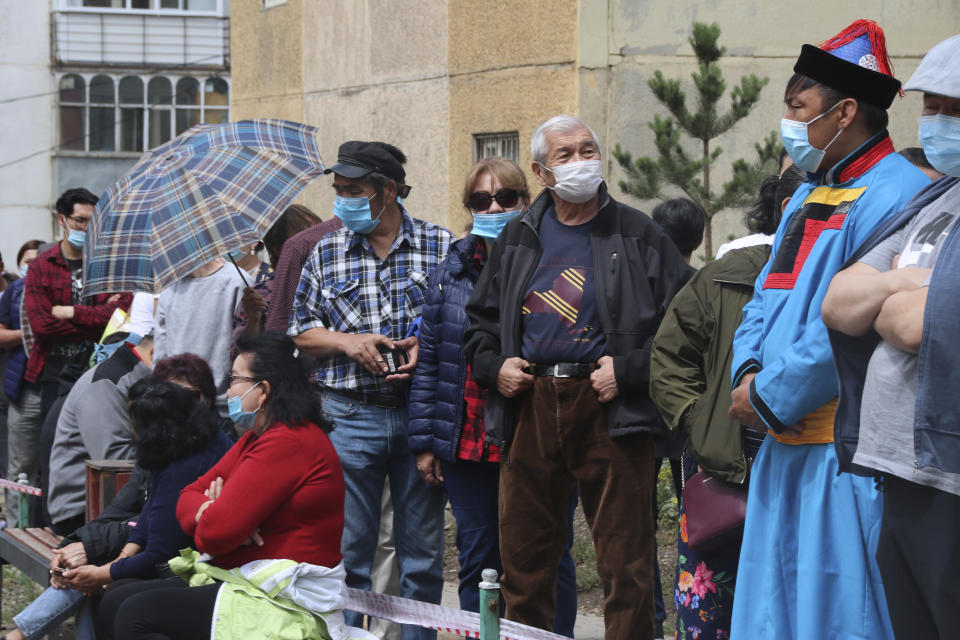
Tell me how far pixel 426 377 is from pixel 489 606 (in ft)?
3.64

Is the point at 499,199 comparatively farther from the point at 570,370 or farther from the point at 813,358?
the point at 813,358

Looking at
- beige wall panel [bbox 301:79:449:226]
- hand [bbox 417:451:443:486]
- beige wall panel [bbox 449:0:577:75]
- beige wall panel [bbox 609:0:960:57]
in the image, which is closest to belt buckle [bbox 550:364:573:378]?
hand [bbox 417:451:443:486]

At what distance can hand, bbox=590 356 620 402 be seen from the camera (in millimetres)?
4359

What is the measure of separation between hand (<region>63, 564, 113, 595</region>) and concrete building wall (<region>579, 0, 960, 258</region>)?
22.7ft

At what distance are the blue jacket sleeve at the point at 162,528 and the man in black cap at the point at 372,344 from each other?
65 centimetres

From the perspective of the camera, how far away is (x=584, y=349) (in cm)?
448

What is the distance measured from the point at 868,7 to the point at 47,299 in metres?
7.60

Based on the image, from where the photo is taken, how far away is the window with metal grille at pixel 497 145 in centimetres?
1202

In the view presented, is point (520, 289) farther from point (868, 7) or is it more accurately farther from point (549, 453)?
point (868, 7)

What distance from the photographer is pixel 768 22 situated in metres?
11.5

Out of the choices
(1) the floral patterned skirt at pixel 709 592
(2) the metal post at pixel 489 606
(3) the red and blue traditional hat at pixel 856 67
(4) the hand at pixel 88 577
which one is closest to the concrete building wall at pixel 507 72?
(4) the hand at pixel 88 577

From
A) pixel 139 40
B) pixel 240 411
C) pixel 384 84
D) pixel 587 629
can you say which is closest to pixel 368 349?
pixel 240 411

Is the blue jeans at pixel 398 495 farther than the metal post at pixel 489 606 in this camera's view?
Yes

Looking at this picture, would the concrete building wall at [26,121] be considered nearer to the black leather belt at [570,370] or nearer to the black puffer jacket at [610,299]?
the black puffer jacket at [610,299]
